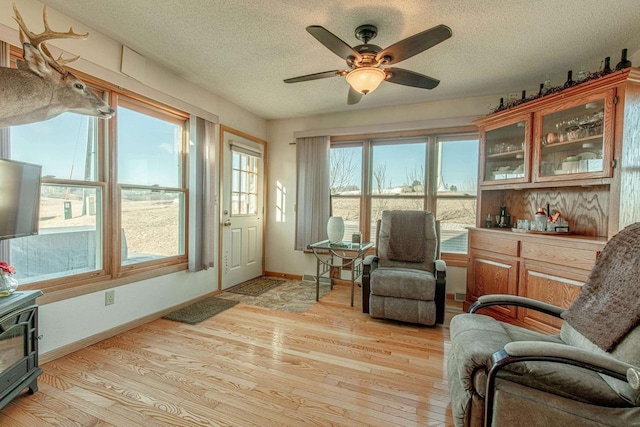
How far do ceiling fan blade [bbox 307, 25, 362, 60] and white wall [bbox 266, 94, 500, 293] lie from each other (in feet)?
6.85

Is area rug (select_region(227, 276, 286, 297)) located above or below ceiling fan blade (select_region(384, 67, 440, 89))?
below

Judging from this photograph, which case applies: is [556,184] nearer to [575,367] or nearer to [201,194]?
[575,367]

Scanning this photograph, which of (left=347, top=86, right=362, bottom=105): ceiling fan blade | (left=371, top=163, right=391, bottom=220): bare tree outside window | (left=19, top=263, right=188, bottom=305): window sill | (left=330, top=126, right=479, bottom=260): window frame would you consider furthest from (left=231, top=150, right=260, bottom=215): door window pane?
(left=347, top=86, right=362, bottom=105): ceiling fan blade

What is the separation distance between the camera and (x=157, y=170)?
3.11 metres

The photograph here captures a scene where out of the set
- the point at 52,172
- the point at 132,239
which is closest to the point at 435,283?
the point at 132,239

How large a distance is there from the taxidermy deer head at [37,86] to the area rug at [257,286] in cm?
269

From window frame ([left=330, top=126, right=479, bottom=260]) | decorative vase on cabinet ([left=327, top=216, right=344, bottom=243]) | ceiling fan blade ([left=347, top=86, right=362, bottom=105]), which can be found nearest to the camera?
ceiling fan blade ([left=347, top=86, right=362, bottom=105])

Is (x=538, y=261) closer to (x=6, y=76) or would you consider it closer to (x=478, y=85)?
(x=478, y=85)

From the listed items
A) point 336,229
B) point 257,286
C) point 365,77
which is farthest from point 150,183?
point 365,77

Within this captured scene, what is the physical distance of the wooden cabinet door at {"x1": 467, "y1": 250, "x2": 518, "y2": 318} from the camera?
2822 millimetres

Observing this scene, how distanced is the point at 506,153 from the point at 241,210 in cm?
343

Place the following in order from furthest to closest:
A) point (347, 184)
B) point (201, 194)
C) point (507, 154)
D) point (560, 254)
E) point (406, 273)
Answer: point (347, 184) < point (201, 194) < point (507, 154) < point (406, 273) < point (560, 254)

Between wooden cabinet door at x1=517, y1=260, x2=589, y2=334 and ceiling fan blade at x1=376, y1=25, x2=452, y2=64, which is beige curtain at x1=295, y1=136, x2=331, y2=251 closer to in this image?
ceiling fan blade at x1=376, y1=25, x2=452, y2=64

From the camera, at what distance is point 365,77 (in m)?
2.12
